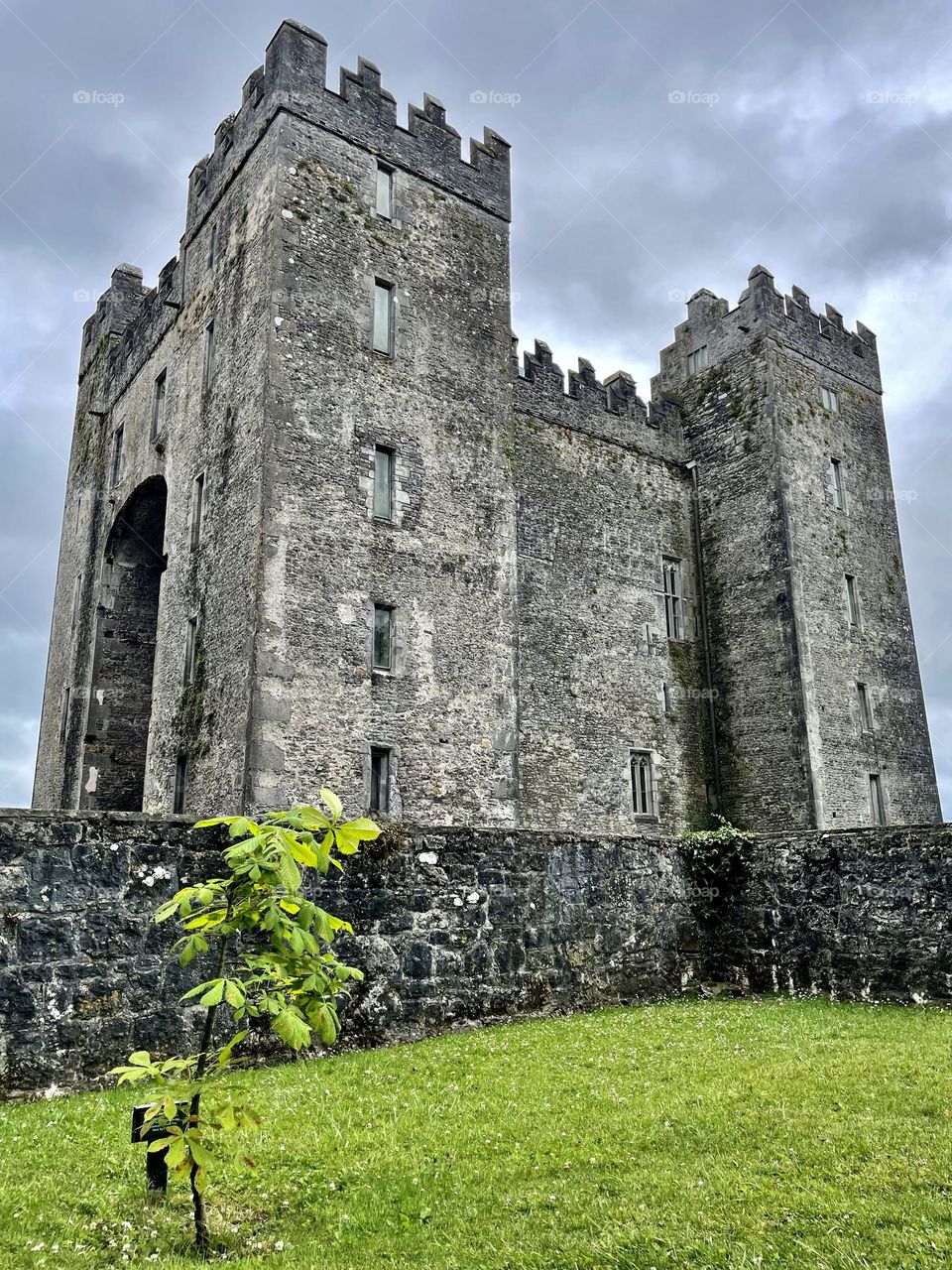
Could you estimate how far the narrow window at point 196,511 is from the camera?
20172mm

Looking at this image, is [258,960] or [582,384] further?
[582,384]

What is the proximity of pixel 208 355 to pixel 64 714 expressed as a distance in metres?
10.5

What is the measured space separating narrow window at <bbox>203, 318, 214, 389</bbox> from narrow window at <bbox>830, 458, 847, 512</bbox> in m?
16.0

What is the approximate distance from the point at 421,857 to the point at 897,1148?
5.44 metres

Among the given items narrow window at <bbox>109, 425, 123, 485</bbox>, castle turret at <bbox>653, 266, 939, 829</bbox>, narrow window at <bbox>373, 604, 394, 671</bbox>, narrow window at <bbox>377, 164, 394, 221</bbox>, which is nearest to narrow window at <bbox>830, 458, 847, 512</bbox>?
castle turret at <bbox>653, 266, 939, 829</bbox>

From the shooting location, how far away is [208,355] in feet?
69.5

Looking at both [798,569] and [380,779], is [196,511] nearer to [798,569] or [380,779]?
[380,779]

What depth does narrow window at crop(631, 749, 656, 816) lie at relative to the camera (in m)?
23.9

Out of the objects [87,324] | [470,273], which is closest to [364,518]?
[470,273]

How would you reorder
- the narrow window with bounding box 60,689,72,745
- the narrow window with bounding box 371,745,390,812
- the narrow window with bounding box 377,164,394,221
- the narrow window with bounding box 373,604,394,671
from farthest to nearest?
the narrow window with bounding box 60,689,72,745 → the narrow window with bounding box 377,164,394,221 → the narrow window with bounding box 373,604,394,671 → the narrow window with bounding box 371,745,390,812

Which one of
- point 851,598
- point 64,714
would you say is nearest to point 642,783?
point 851,598

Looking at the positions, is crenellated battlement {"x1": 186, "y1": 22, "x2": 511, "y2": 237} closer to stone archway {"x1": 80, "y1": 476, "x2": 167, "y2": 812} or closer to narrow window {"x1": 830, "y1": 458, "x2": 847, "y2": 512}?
stone archway {"x1": 80, "y1": 476, "x2": 167, "y2": 812}

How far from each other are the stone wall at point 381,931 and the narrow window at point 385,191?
1438 cm

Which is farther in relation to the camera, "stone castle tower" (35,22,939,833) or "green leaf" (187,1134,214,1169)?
"stone castle tower" (35,22,939,833)
